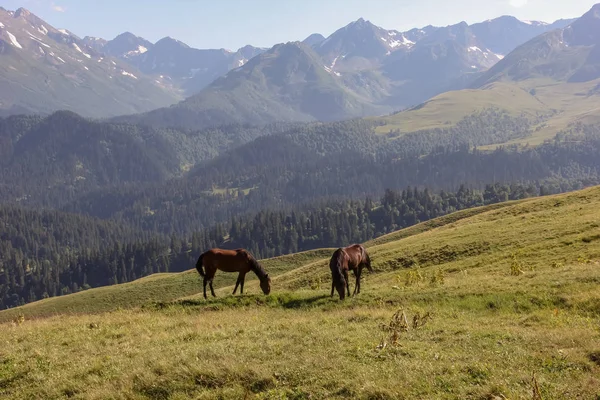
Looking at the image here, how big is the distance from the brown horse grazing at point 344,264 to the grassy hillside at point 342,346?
38.3 inches

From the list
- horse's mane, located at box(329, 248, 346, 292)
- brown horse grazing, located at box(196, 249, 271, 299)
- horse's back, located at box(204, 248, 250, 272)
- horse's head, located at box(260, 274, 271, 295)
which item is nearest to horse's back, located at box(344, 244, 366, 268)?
horse's mane, located at box(329, 248, 346, 292)

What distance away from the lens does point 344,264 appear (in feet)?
87.4

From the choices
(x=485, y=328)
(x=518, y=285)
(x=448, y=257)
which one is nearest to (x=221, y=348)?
(x=485, y=328)

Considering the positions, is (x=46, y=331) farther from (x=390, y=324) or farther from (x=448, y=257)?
(x=448, y=257)

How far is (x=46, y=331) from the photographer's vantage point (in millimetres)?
21344

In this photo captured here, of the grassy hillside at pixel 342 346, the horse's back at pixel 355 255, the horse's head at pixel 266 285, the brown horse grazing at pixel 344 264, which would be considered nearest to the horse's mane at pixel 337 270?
the brown horse grazing at pixel 344 264

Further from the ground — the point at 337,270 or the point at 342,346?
the point at 337,270

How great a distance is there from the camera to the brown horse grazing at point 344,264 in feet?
84.7

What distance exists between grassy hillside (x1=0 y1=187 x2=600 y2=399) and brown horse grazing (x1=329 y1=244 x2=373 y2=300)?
3.19ft

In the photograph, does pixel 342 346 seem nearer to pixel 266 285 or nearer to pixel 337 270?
pixel 337 270

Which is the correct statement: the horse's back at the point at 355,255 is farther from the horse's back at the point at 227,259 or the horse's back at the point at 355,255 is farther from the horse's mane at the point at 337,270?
the horse's back at the point at 227,259

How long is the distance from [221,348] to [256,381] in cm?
311

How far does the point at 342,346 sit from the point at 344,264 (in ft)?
36.3

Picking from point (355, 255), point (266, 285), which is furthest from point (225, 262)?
point (355, 255)
